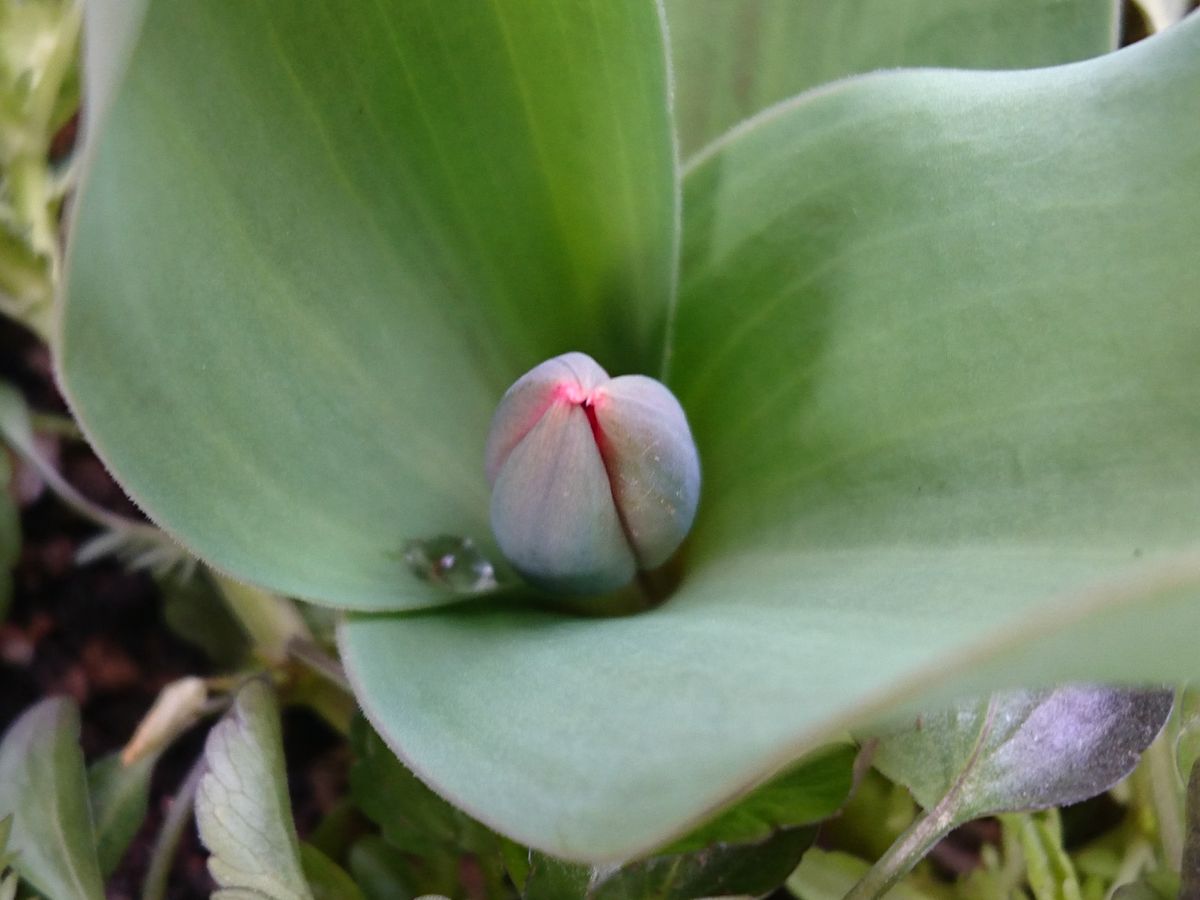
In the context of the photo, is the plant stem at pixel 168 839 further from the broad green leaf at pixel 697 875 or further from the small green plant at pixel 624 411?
the broad green leaf at pixel 697 875

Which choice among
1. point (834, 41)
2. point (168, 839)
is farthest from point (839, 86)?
point (168, 839)

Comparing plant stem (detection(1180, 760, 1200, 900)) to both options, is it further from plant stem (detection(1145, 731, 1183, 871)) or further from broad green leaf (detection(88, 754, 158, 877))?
broad green leaf (detection(88, 754, 158, 877))

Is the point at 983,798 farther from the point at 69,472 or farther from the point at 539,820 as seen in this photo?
the point at 69,472

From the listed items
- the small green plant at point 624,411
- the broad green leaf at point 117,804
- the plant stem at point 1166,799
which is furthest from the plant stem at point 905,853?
the broad green leaf at point 117,804

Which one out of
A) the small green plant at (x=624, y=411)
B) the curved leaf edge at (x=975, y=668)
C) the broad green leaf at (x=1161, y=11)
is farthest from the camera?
the broad green leaf at (x=1161, y=11)

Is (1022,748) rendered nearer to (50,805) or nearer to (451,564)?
(451,564)

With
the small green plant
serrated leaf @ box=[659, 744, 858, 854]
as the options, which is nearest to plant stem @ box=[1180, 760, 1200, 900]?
the small green plant
